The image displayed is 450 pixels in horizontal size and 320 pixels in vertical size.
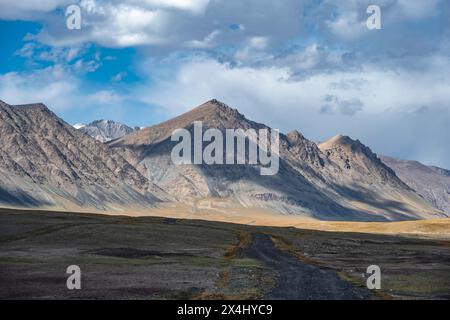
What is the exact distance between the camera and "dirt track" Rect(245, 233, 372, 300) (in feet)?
120

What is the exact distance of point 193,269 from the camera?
52.4 metres

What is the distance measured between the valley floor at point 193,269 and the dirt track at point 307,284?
0.06 meters

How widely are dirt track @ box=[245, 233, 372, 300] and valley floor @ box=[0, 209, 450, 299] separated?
0.20 ft

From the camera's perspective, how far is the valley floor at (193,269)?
125 feet

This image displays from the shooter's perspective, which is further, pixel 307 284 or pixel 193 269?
pixel 193 269

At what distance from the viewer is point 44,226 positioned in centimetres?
10431

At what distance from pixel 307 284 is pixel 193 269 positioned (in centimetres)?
1297

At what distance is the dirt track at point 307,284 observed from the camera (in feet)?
120

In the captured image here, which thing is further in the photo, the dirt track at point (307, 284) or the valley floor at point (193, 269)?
the valley floor at point (193, 269)

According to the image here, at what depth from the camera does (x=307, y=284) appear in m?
42.3

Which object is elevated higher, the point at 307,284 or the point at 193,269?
the point at 193,269
